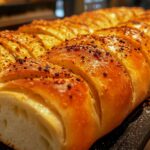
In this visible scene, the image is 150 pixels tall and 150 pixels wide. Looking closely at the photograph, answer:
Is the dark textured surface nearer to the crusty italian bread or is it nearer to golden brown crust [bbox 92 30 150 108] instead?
golden brown crust [bbox 92 30 150 108]

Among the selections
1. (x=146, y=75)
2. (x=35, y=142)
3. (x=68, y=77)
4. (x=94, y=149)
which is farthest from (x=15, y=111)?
(x=146, y=75)

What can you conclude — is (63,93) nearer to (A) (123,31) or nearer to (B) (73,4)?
(A) (123,31)

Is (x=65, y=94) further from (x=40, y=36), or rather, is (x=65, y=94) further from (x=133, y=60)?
(x=40, y=36)

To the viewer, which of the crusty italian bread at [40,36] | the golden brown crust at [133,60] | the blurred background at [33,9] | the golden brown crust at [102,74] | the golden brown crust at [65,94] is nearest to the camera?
the golden brown crust at [65,94]

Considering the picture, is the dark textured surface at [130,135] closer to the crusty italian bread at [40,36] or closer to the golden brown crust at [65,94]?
the golden brown crust at [65,94]

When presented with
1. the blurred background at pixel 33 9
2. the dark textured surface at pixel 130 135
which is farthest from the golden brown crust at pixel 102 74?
the blurred background at pixel 33 9

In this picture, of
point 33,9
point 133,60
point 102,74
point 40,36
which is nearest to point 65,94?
point 102,74

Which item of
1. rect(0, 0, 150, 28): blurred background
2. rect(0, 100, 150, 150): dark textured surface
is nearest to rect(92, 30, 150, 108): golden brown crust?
rect(0, 100, 150, 150): dark textured surface
